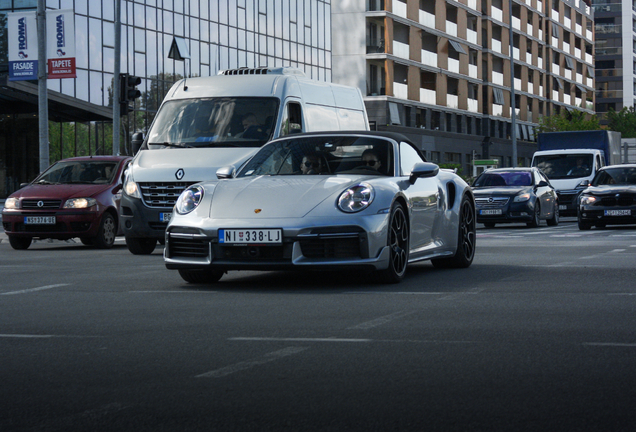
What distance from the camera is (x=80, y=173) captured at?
17.9 metres

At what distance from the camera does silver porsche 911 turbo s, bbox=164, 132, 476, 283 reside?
906cm

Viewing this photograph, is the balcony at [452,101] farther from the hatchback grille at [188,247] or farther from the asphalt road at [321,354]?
the hatchback grille at [188,247]

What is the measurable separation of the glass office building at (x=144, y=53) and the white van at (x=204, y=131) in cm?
1541

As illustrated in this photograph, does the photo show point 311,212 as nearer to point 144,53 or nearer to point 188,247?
point 188,247

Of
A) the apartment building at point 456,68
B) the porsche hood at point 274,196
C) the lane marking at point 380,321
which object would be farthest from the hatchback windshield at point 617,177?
the apartment building at point 456,68

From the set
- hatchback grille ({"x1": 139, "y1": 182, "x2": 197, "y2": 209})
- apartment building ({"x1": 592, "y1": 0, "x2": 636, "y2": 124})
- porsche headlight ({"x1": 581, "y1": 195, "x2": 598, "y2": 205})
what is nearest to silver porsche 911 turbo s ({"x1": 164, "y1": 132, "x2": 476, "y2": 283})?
hatchback grille ({"x1": 139, "y1": 182, "x2": 197, "y2": 209})

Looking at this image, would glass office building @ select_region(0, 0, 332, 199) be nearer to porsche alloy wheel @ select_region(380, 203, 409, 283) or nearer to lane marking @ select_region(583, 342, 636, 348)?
porsche alloy wheel @ select_region(380, 203, 409, 283)

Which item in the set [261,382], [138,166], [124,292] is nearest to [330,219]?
[124,292]

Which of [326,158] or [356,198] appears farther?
[326,158]

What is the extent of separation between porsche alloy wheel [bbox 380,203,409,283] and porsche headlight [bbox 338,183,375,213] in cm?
31

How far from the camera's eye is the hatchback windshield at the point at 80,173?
17734mm

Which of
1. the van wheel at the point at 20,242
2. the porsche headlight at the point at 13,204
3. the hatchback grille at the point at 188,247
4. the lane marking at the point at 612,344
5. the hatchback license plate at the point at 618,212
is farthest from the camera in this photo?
the hatchback license plate at the point at 618,212

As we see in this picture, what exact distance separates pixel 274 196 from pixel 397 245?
4.03 feet

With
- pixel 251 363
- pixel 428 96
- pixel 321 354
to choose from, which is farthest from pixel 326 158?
pixel 428 96
